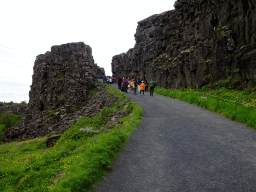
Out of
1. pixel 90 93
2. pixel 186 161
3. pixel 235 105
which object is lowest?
pixel 186 161

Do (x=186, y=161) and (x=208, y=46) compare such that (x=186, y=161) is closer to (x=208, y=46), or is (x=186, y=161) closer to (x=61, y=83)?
(x=208, y=46)

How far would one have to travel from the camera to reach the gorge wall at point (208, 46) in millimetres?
17203

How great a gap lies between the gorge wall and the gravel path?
8.97 meters

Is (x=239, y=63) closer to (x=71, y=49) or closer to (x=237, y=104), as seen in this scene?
(x=237, y=104)

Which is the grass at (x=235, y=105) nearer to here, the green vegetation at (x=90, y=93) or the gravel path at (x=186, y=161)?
the gravel path at (x=186, y=161)

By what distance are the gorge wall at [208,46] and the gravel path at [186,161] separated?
8.97m

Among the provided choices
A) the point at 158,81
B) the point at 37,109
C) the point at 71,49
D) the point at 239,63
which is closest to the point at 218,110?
the point at 239,63

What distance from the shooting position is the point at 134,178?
521 centimetres

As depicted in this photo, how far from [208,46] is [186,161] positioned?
21825 millimetres

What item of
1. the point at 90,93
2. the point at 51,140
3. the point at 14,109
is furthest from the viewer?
the point at 14,109

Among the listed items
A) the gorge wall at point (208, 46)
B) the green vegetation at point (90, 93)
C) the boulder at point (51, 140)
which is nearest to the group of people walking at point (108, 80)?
the green vegetation at point (90, 93)

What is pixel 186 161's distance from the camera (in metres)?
6.14

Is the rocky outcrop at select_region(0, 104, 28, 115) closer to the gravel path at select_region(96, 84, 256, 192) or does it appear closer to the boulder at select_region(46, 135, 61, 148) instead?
the boulder at select_region(46, 135, 61, 148)

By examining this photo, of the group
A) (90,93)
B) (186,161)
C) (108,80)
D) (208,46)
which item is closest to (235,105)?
(186,161)
